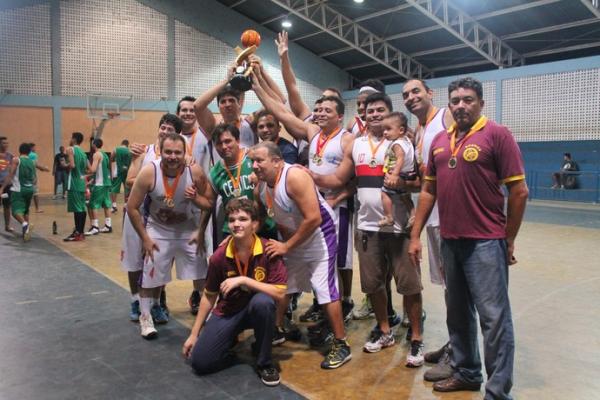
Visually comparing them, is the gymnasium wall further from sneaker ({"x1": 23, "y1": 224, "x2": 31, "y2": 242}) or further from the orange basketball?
the orange basketball

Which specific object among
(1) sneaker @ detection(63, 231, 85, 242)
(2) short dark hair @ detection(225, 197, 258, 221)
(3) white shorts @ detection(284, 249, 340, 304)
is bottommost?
(1) sneaker @ detection(63, 231, 85, 242)

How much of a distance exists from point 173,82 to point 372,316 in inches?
656

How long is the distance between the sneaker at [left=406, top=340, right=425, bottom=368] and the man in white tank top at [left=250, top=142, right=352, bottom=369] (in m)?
0.43


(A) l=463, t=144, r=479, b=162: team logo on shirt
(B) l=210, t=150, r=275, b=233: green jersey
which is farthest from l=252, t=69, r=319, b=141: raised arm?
(A) l=463, t=144, r=479, b=162: team logo on shirt

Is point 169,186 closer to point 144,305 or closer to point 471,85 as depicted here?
point 144,305

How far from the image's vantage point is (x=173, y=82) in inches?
765

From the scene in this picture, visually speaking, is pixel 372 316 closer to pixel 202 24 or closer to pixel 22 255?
pixel 22 255

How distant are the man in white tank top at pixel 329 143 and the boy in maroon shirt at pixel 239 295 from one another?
839 mm

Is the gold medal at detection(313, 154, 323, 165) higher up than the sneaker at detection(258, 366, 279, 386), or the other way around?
the gold medal at detection(313, 154, 323, 165)

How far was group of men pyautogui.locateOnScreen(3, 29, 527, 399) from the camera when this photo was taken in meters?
2.87

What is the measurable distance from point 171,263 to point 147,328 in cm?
56

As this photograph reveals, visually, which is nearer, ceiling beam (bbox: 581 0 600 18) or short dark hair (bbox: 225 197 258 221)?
short dark hair (bbox: 225 197 258 221)

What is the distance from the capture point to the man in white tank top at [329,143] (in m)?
4.10

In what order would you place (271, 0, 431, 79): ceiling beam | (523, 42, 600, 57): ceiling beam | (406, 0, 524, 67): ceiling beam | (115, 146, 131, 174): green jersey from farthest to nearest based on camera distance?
(271, 0, 431, 79): ceiling beam < (523, 42, 600, 57): ceiling beam < (406, 0, 524, 67): ceiling beam < (115, 146, 131, 174): green jersey
